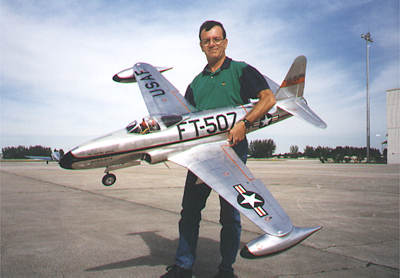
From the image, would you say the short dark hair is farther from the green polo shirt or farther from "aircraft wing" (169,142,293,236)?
"aircraft wing" (169,142,293,236)

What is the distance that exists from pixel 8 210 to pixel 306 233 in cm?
799

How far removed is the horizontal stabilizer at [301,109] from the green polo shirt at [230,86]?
0.31 meters

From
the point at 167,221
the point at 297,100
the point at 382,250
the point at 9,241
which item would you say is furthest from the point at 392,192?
the point at 9,241

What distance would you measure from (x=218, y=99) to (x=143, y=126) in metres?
0.90

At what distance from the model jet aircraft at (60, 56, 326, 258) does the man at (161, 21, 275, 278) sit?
0.24m

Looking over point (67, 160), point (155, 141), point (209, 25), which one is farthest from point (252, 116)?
point (67, 160)

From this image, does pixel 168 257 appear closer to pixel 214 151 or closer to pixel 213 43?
pixel 214 151

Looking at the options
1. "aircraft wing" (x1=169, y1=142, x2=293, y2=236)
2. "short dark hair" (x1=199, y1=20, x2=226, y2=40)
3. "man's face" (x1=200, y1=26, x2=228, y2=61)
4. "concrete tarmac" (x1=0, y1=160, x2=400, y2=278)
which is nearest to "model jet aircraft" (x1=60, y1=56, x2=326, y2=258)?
"aircraft wing" (x1=169, y1=142, x2=293, y2=236)

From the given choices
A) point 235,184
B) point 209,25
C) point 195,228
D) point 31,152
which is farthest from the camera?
point 31,152

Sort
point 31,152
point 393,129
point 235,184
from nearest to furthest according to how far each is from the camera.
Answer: point 235,184 → point 31,152 → point 393,129

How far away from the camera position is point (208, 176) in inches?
98.7

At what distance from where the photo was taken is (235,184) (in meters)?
2.47

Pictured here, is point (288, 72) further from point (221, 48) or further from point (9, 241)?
point (9, 241)

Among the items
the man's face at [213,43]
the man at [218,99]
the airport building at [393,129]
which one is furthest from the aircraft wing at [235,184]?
the airport building at [393,129]
